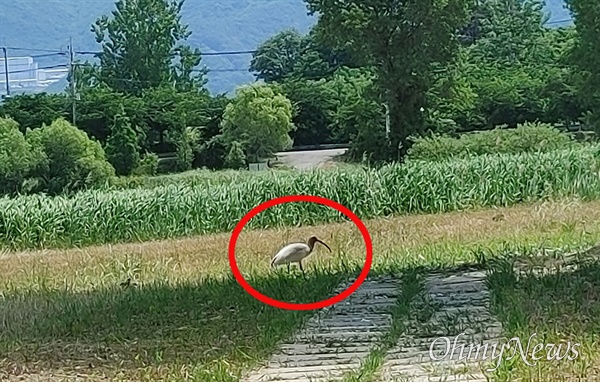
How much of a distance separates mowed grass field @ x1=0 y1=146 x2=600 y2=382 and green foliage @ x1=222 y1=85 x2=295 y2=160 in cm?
1794

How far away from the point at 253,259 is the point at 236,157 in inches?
982

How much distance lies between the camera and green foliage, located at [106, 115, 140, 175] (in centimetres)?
3353

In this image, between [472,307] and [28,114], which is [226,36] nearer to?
[28,114]

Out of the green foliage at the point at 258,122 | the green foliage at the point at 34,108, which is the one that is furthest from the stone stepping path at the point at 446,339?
the green foliage at the point at 34,108

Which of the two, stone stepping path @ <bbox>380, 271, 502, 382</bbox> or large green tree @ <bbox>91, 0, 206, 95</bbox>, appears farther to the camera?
large green tree @ <bbox>91, 0, 206, 95</bbox>

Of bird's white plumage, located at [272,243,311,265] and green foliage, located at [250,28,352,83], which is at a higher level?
green foliage, located at [250,28,352,83]

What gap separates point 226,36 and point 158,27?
49.8 feet

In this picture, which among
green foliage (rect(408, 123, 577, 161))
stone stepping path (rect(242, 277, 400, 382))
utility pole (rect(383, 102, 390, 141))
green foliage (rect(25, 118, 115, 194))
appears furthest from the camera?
green foliage (rect(25, 118, 115, 194))

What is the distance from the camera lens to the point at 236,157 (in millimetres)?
33469

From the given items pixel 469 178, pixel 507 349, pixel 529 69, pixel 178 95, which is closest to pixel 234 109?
pixel 178 95

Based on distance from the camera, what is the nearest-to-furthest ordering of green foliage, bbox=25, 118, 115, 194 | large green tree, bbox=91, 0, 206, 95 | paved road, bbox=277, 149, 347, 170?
1. green foliage, bbox=25, 118, 115, 194
2. paved road, bbox=277, 149, 347, 170
3. large green tree, bbox=91, 0, 206, 95

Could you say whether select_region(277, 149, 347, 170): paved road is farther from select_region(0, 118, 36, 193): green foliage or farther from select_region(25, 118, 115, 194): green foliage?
select_region(0, 118, 36, 193): green foliage

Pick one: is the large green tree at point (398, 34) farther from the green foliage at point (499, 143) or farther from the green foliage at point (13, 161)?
the green foliage at point (13, 161)

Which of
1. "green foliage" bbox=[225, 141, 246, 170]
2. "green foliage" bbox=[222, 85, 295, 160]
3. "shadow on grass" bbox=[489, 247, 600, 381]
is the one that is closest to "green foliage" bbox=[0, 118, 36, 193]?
"green foliage" bbox=[225, 141, 246, 170]
